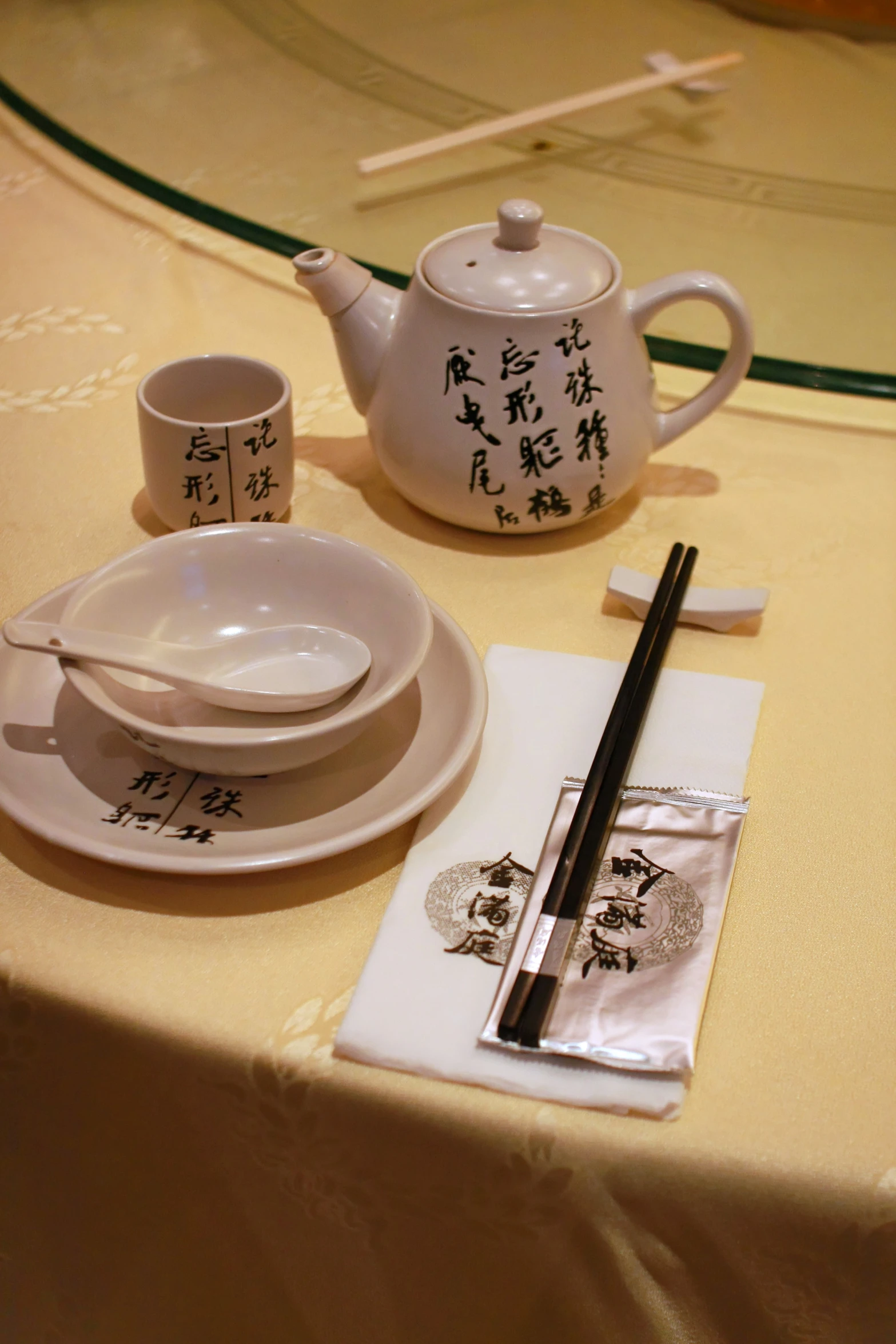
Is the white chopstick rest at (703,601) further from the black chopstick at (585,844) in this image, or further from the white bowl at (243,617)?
the white bowl at (243,617)

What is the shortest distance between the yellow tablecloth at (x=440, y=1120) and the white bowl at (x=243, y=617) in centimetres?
7

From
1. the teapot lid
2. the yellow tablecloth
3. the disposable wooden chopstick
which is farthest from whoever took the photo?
the disposable wooden chopstick

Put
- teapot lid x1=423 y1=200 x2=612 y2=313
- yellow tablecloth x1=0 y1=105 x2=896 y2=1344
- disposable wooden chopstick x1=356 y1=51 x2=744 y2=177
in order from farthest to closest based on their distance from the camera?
disposable wooden chopstick x1=356 y1=51 x2=744 y2=177 < teapot lid x1=423 y1=200 x2=612 y2=313 < yellow tablecloth x1=0 y1=105 x2=896 y2=1344

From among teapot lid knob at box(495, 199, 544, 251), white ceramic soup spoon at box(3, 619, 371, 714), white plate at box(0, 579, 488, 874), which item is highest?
teapot lid knob at box(495, 199, 544, 251)

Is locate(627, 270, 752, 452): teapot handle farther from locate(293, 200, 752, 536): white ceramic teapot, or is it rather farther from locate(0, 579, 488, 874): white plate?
locate(0, 579, 488, 874): white plate

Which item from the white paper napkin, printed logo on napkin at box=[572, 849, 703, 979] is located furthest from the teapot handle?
printed logo on napkin at box=[572, 849, 703, 979]

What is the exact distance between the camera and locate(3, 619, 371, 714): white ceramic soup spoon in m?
0.47

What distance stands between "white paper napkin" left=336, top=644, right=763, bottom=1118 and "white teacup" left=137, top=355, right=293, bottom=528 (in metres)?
0.19

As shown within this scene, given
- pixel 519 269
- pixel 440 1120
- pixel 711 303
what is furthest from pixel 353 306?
pixel 440 1120

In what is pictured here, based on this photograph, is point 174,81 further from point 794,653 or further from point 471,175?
point 794,653

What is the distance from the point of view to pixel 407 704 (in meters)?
0.57

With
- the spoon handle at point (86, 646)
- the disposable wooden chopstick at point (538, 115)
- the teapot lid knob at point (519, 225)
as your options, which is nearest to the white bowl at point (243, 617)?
the spoon handle at point (86, 646)

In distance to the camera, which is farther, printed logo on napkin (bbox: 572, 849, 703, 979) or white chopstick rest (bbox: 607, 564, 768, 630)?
white chopstick rest (bbox: 607, 564, 768, 630)

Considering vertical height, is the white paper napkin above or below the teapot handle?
below
